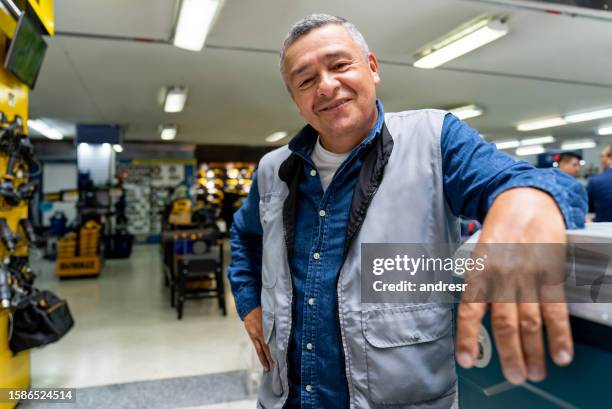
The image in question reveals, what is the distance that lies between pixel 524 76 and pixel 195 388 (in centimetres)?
626

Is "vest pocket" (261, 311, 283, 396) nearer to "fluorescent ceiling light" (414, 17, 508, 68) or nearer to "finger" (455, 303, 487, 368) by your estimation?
"finger" (455, 303, 487, 368)

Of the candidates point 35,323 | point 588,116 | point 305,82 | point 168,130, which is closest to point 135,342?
point 35,323

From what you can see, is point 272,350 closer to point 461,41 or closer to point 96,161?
point 461,41

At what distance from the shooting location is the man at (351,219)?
1.02 meters

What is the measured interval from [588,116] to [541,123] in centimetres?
121

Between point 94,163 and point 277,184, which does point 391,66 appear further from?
point 94,163

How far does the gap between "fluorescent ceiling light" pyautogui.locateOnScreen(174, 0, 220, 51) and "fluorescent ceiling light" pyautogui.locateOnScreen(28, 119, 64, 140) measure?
311 inches

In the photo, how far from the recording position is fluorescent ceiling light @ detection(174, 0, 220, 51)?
351 centimetres

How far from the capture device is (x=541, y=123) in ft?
34.0

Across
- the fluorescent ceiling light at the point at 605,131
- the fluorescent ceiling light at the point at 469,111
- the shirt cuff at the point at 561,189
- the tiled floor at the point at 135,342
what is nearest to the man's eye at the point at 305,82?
the shirt cuff at the point at 561,189

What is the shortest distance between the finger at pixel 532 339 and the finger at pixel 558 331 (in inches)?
0.5

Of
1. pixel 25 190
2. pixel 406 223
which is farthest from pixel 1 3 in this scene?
pixel 406 223

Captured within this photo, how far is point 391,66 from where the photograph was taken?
19.2ft

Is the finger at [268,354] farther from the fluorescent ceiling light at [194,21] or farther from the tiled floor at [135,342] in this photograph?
the fluorescent ceiling light at [194,21]
